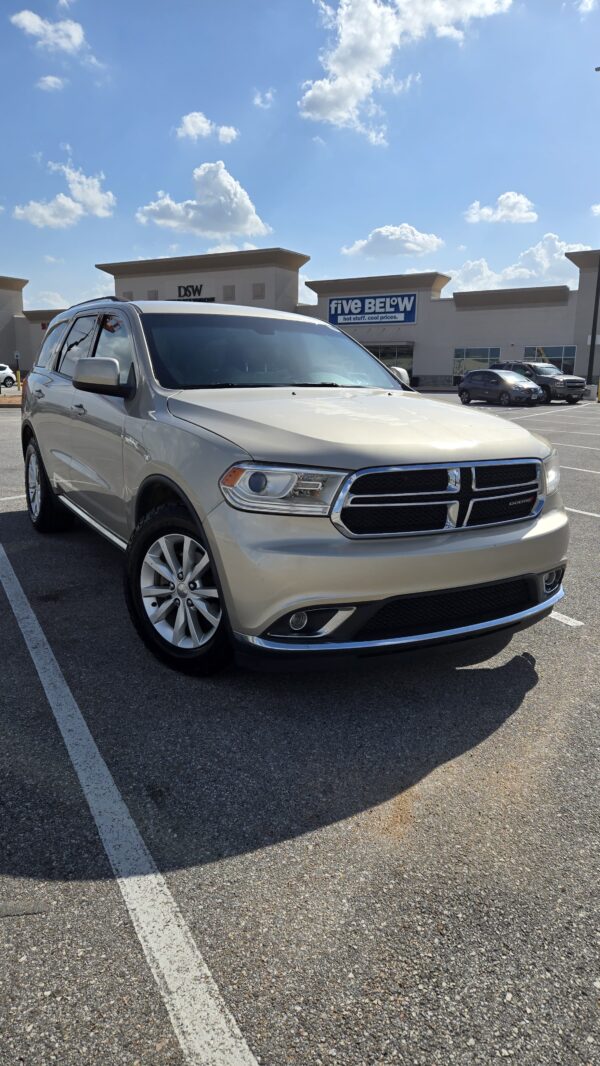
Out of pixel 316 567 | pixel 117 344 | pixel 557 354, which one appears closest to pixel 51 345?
pixel 117 344

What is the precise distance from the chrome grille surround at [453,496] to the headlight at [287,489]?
0.18ft

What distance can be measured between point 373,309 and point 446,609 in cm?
5182

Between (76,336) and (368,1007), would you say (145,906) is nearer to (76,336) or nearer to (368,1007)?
(368,1007)

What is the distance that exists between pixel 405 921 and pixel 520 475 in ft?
6.57

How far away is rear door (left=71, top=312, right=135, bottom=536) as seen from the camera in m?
4.23

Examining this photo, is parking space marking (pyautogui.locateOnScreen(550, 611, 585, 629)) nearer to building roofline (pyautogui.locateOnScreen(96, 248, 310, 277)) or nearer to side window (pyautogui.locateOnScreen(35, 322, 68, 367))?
side window (pyautogui.locateOnScreen(35, 322, 68, 367))

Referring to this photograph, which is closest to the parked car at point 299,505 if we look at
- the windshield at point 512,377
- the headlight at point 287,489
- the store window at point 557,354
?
the headlight at point 287,489

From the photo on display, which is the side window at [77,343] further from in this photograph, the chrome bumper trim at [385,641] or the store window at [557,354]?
the store window at [557,354]

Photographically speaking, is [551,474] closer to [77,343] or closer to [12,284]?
[77,343]

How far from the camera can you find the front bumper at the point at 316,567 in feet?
9.31

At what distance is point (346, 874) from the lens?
87.9 inches

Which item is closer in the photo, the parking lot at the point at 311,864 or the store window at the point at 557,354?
the parking lot at the point at 311,864

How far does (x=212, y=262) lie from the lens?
56875 mm

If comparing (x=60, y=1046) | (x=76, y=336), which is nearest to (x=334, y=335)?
(x=76, y=336)
